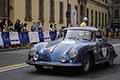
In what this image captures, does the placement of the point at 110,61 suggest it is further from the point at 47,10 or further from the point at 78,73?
the point at 47,10

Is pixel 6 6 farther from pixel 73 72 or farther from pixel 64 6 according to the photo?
pixel 73 72

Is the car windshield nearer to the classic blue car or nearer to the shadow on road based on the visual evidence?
the classic blue car

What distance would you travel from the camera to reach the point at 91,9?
61.8 meters

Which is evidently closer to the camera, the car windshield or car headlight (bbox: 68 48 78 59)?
car headlight (bbox: 68 48 78 59)

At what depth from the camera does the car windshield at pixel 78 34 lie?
547 inches

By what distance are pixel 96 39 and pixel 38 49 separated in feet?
7.48

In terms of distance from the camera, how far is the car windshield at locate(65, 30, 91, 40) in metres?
13.9

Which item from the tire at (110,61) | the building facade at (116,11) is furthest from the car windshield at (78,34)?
the building facade at (116,11)

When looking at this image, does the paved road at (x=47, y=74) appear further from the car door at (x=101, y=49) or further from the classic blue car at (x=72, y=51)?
the car door at (x=101, y=49)

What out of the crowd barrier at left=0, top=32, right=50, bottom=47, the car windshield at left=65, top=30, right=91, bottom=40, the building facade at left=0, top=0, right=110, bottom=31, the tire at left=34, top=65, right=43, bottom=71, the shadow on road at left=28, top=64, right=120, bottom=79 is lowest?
the shadow on road at left=28, top=64, right=120, bottom=79

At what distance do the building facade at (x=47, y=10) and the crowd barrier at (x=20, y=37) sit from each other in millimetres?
3324

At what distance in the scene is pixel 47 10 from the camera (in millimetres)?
40969

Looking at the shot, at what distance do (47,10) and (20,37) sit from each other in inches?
529

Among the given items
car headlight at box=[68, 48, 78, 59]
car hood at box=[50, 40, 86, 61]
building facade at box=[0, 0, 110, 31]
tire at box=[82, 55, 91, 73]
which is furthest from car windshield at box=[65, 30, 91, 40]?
building facade at box=[0, 0, 110, 31]
